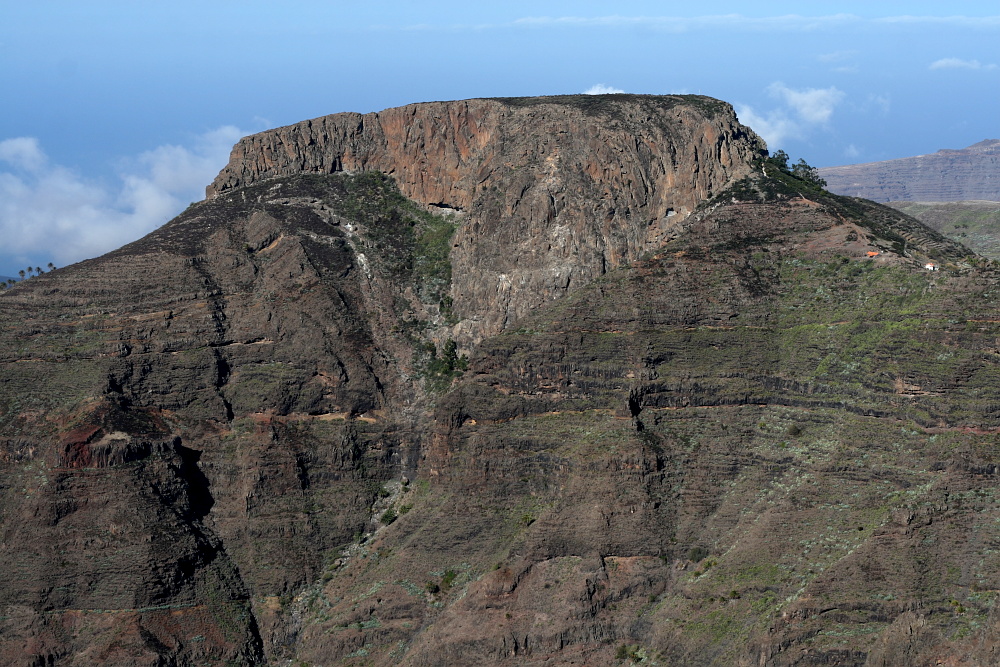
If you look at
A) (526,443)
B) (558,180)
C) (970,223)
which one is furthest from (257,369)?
(970,223)

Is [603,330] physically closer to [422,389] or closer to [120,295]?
[422,389]

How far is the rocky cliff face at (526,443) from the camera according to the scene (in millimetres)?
85875

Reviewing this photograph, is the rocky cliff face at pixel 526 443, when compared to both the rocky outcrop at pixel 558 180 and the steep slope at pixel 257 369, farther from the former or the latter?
the rocky outcrop at pixel 558 180

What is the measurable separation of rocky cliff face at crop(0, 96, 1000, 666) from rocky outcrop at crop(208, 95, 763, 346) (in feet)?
1.26

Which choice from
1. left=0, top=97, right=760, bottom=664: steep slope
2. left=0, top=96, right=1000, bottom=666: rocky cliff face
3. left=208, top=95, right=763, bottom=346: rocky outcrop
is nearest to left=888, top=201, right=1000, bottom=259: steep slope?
left=0, top=96, right=1000, bottom=666: rocky cliff face

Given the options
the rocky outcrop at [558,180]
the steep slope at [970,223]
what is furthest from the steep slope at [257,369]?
the steep slope at [970,223]

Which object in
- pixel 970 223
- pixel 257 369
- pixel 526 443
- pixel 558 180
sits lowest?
pixel 526 443

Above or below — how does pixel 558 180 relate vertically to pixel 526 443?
above

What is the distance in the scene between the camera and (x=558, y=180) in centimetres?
11469

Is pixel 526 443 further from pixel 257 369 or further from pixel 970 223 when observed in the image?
pixel 970 223

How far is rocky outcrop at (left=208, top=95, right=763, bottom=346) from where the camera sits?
112 meters

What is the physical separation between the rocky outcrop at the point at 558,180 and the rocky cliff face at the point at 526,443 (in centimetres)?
38

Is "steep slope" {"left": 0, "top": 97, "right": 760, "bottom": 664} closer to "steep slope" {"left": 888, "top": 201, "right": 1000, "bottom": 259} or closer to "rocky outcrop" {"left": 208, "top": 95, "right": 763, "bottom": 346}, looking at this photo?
"rocky outcrop" {"left": 208, "top": 95, "right": 763, "bottom": 346}

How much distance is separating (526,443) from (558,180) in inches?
972
